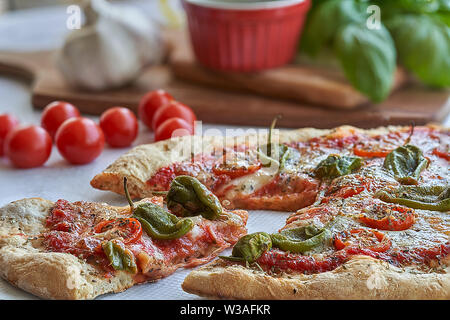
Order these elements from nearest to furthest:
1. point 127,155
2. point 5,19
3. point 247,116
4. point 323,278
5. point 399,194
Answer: point 323,278
point 399,194
point 127,155
point 247,116
point 5,19

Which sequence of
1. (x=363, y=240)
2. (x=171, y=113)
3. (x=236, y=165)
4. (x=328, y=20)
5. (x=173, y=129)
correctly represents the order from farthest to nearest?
(x=328, y=20), (x=171, y=113), (x=173, y=129), (x=236, y=165), (x=363, y=240)

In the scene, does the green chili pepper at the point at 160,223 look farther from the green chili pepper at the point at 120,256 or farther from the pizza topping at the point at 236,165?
the pizza topping at the point at 236,165

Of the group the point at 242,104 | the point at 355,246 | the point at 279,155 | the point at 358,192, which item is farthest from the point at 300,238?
the point at 242,104

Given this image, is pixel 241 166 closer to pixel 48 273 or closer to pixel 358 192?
pixel 358 192

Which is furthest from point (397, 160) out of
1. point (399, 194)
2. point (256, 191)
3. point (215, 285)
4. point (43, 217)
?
point (43, 217)

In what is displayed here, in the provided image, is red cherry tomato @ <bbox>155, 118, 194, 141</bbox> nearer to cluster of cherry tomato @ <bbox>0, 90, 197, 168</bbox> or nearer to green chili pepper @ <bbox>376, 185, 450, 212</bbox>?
cluster of cherry tomato @ <bbox>0, 90, 197, 168</bbox>

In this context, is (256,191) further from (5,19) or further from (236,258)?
(5,19)

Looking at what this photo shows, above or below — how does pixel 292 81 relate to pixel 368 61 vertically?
below
